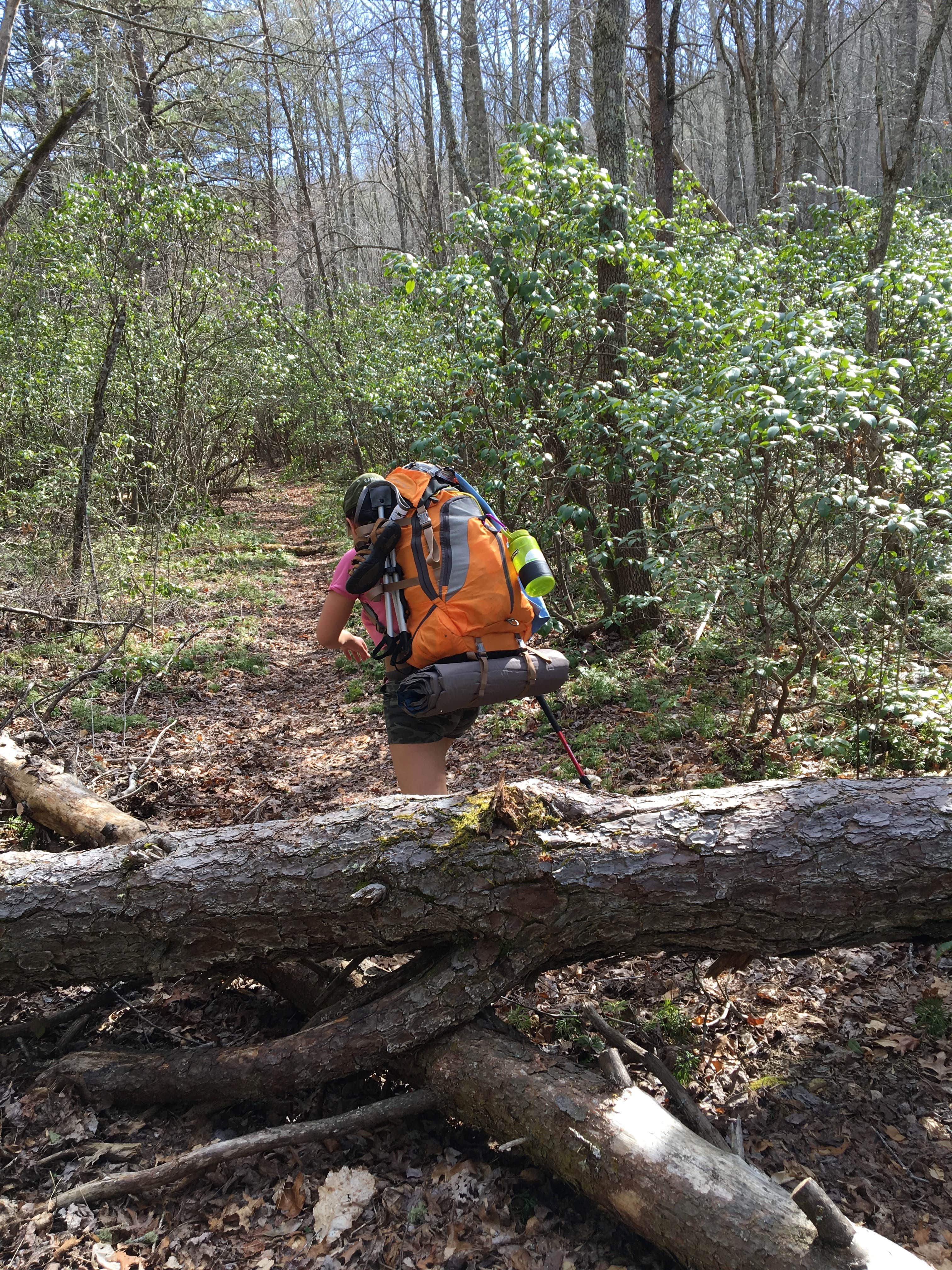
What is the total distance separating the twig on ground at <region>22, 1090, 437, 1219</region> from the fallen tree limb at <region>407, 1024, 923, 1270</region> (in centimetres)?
12

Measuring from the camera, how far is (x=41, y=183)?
15289mm

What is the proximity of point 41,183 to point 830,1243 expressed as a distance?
19.4m

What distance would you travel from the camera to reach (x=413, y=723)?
3.29 metres

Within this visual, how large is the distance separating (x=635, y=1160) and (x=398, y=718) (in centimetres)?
177

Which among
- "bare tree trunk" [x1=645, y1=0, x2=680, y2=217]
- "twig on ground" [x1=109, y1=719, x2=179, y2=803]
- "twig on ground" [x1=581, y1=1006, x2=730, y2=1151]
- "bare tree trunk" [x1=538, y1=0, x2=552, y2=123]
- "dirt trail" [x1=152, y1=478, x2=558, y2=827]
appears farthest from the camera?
"bare tree trunk" [x1=538, y1=0, x2=552, y2=123]

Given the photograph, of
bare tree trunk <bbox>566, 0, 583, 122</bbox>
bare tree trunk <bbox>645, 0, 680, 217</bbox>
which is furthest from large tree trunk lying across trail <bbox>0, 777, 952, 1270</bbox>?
bare tree trunk <bbox>566, 0, 583, 122</bbox>

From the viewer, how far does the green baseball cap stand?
124 inches

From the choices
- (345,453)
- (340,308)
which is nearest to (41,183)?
(340,308)

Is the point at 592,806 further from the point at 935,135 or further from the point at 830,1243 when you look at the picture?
the point at 935,135

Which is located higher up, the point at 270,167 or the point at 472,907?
the point at 270,167

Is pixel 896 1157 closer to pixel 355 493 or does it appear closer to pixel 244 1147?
pixel 244 1147

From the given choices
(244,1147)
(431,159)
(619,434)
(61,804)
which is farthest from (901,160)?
(431,159)

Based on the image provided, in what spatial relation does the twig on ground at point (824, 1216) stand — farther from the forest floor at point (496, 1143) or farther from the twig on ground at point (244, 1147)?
the twig on ground at point (244, 1147)

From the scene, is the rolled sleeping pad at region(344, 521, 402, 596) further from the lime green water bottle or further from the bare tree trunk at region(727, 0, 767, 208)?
the bare tree trunk at region(727, 0, 767, 208)
